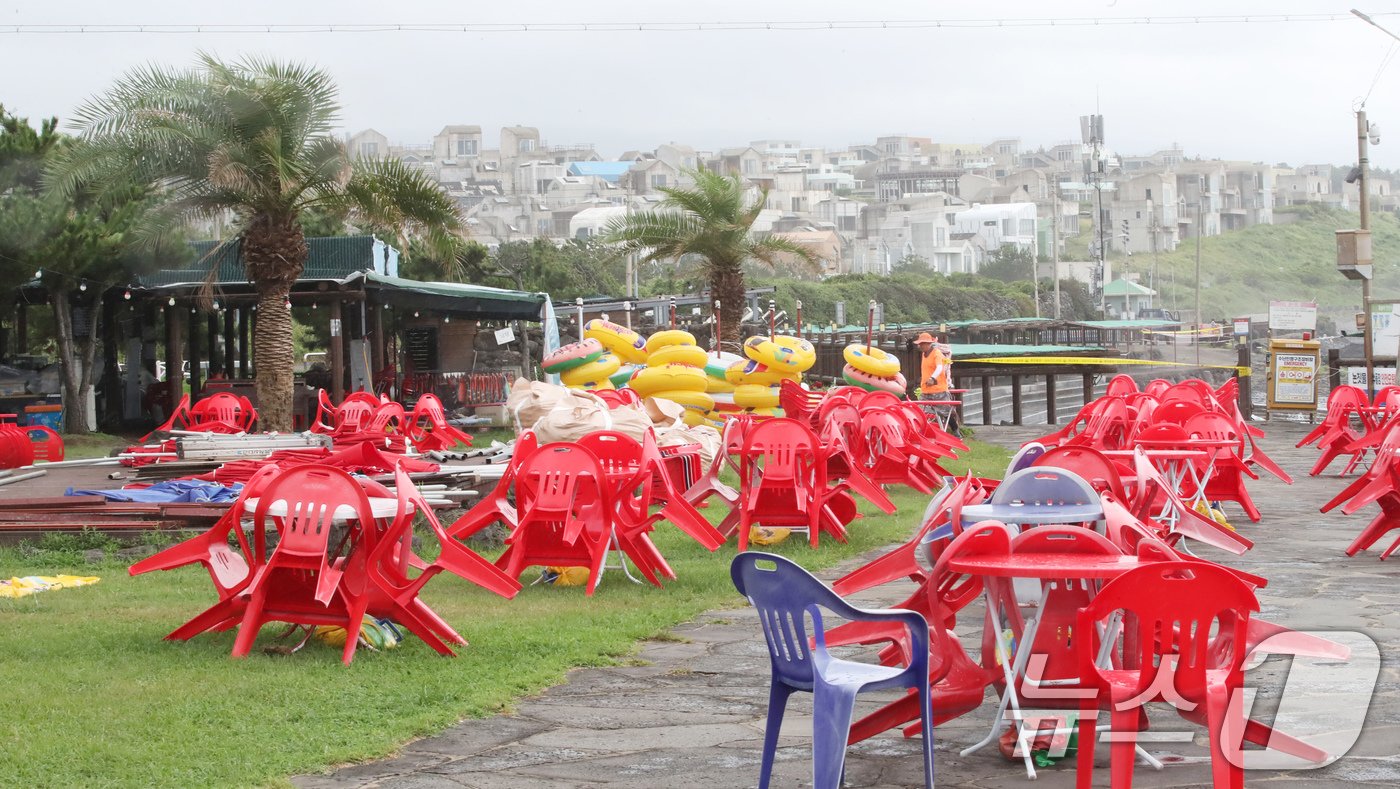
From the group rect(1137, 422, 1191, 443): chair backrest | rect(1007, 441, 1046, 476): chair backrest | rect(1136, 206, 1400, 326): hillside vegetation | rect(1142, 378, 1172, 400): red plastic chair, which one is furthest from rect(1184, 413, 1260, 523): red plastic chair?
rect(1136, 206, 1400, 326): hillside vegetation

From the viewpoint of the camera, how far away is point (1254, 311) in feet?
310

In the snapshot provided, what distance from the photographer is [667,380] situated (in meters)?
21.1

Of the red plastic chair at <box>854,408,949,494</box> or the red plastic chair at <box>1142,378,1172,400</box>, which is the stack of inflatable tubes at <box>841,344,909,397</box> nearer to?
the red plastic chair at <box>1142,378,1172,400</box>

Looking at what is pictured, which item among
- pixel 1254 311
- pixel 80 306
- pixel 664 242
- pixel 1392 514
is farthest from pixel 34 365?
pixel 1254 311

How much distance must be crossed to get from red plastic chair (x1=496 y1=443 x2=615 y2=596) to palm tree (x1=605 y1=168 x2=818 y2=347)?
1830cm

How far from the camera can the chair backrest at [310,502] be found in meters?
7.32

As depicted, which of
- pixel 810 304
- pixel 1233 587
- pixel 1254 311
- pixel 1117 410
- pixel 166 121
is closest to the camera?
pixel 1233 587

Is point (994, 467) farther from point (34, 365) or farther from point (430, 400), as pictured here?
point (34, 365)

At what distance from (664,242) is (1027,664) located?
2341 cm

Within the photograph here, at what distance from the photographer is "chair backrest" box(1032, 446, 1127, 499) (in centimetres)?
776

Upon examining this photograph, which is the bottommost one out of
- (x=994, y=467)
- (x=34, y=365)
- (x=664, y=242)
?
(x=994, y=467)

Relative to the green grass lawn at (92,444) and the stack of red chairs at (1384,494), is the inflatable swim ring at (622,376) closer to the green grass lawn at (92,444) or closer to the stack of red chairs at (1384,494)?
the green grass lawn at (92,444)

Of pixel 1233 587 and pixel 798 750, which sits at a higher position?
pixel 1233 587

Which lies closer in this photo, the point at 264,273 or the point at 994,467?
the point at 994,467
